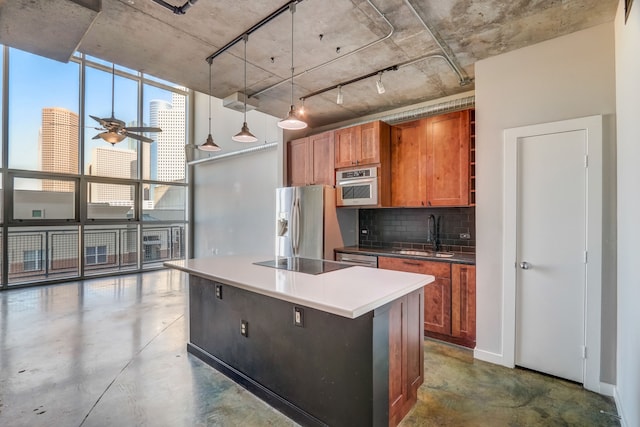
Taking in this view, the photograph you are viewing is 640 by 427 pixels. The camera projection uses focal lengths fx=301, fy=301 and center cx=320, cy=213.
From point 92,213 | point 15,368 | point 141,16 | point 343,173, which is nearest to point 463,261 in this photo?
point 343,173

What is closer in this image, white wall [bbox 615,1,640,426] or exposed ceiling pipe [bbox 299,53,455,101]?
white wall [bbox 615,1,640,426]

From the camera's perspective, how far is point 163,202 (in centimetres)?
Result: 795

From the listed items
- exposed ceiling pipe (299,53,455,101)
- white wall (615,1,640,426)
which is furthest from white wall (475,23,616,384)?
exposed ceiling pipe (299,53,455,101)

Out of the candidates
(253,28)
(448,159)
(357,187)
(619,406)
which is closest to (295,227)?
(357,187)

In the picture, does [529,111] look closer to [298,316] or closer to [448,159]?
[448,159]

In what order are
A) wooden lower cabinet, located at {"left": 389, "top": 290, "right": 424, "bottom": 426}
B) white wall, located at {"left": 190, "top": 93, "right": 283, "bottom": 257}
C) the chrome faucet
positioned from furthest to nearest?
1. white wall, located at {"left": 190, "top": 93, "right": 283, "bottom": 257}
2. the chrome faucet
3. wooden lower cabinet, located at {"left": 389, "top": 290, "right": 424, "bottom": 426}

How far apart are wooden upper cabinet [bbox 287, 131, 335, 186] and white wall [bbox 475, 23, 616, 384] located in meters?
2.13

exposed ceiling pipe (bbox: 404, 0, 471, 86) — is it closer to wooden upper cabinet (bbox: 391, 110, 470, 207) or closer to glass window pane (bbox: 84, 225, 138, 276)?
wooden upper cabinet (bbox: 391, 110, 470, 207)

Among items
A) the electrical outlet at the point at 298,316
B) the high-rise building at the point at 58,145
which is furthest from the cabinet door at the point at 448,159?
the high-rise building at the point at 58,145

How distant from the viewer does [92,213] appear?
22.1ft

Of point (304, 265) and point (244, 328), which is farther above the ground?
point (304, 265)

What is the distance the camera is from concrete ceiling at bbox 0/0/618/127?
88.9 inches

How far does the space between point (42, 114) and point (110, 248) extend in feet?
10.0

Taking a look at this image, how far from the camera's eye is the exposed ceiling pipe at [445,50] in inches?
91.9
